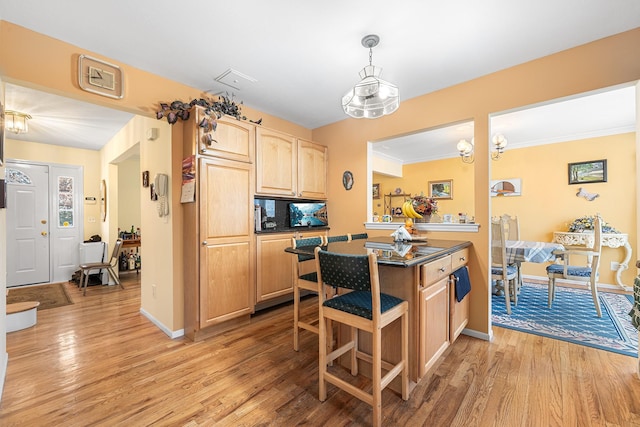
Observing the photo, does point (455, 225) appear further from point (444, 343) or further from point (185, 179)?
point (185, 179)

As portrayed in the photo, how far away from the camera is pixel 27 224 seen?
4.79 metres

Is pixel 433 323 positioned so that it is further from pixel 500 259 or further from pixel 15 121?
pixel 15 121

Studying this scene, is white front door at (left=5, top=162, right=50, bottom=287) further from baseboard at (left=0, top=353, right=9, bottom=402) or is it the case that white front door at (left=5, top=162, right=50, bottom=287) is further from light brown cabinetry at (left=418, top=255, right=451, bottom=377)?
light brown cabinetry at (left=418, top=255, right=451, bottom=377)

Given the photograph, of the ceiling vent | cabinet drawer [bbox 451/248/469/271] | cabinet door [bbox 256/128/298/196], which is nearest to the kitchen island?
cabinet drawer [bbox 451/248/469/271]

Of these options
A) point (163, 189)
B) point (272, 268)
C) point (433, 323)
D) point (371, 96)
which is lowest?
point (433, 323)

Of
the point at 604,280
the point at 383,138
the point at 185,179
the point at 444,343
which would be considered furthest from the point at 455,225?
the point at 604,280

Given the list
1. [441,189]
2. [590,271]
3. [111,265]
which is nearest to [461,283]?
[590,271]

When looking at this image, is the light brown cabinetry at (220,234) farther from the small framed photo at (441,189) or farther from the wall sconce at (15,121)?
the small framed photo at (441,189)

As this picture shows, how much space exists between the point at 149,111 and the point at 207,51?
2.76ft

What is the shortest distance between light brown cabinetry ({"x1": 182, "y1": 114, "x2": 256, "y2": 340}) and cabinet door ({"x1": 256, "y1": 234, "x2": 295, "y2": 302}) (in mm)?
108

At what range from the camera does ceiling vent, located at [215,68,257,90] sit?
2.56m

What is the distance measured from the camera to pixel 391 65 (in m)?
2.43

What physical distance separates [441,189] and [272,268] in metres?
4.60

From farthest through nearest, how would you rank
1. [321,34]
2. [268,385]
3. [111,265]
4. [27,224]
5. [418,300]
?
[27,224] < [111,265] < [321,34] < [268,385] < [418,300]
